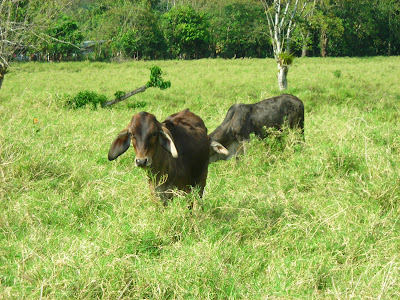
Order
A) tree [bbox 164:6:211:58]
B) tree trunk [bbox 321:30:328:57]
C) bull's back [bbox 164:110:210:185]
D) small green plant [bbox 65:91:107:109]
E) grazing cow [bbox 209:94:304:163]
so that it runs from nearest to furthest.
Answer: bull's back [bbox 164:110:210:185] → grazing cow [bbox 209:94:304:163] → small green plant [bbox 65:91:107:109] → tree trunk [bbox 321:30:328:57] → tree [bbox 164:6:211:58]

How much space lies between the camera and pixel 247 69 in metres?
25.0

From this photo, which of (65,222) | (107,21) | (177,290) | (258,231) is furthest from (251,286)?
(107,21)

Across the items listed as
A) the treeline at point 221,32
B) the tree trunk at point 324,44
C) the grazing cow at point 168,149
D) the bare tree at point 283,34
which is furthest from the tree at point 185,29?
the grazing cow at point 168,149

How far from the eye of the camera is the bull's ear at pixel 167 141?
15.4 ft

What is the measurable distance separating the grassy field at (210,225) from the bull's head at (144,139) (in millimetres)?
465

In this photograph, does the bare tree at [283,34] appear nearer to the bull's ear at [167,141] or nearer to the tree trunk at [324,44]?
the bull's ear at [167,141]

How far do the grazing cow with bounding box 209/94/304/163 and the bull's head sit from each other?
3.03 m

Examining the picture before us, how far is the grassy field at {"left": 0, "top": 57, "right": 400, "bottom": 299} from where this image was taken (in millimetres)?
3457

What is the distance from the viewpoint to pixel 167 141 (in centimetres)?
481

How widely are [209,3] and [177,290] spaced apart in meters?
63.2

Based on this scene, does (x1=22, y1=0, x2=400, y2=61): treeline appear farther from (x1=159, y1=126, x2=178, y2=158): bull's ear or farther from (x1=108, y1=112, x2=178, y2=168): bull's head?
(x1=159, y1=126, x2=178, y2=158): bull's ear

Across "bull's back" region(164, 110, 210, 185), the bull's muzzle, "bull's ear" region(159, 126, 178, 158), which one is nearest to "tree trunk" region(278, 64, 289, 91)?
"bull's back" region(164, 110, 210, 185)

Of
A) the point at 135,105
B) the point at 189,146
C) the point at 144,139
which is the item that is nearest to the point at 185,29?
the point at 135,105

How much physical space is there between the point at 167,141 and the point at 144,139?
32 centimetres
